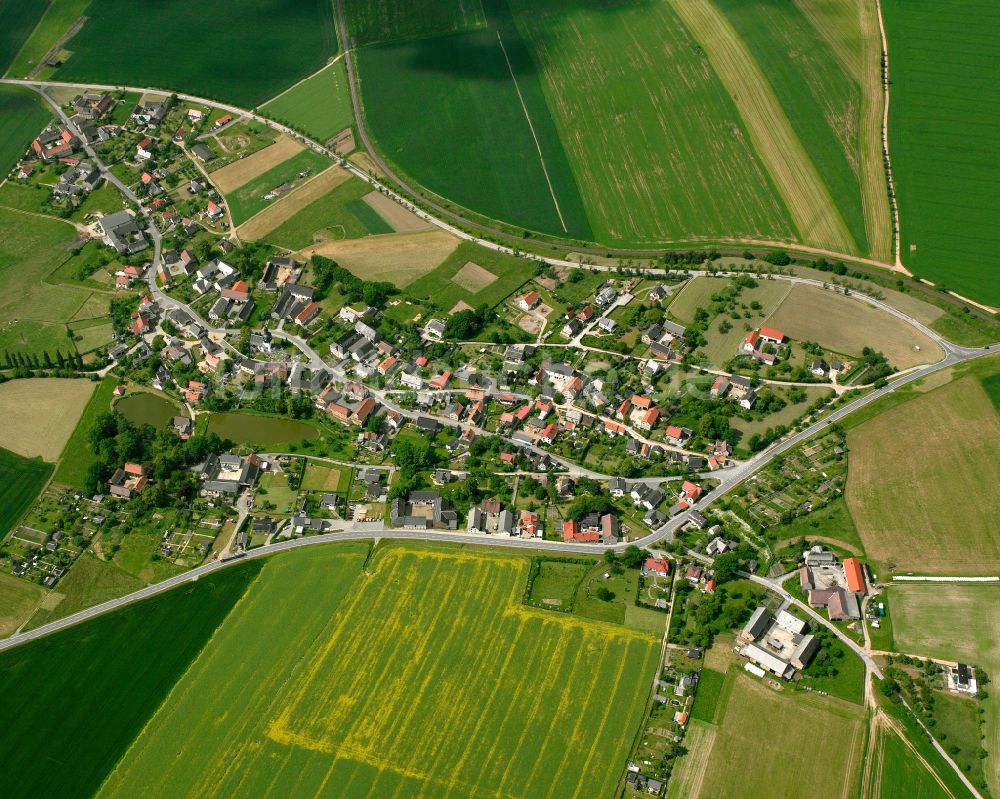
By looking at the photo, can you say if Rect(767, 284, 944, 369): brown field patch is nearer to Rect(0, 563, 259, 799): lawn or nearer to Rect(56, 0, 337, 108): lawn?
Rect(0, 563, 259, 799): lawn

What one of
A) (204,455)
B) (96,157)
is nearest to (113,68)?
(96,157)

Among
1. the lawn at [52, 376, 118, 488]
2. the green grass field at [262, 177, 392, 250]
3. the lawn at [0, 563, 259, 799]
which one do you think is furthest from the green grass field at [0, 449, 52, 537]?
the green grass field at [262, 177, 392, 250]

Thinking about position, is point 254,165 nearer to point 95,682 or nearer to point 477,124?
point 477,124

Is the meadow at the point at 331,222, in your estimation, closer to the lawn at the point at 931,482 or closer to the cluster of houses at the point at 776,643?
the lawn at the point at 931,482

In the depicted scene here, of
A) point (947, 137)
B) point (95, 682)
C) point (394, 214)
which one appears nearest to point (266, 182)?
point (394, 214)

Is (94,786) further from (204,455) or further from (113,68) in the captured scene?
(113,68)

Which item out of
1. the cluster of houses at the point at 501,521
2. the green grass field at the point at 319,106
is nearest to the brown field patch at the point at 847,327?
the cluster of houses at the point at 501,521
